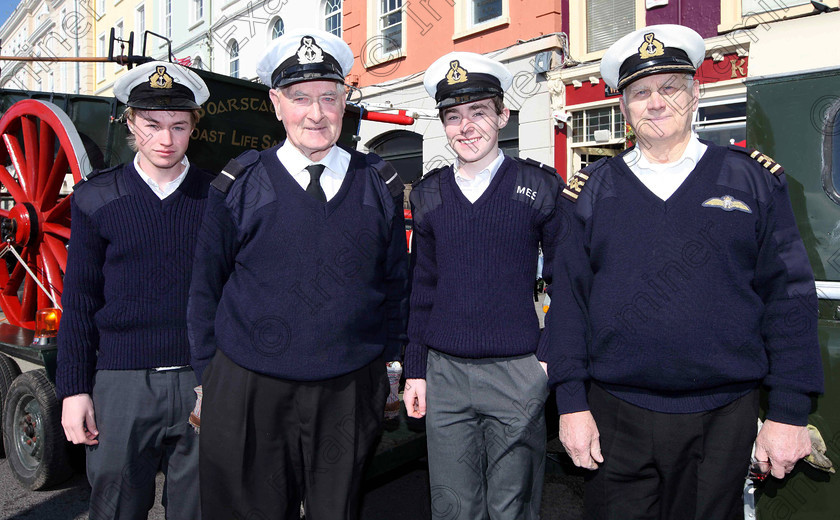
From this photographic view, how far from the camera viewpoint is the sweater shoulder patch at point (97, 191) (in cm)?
228

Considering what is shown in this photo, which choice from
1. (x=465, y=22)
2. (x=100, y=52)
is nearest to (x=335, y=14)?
(x=465, y=22)

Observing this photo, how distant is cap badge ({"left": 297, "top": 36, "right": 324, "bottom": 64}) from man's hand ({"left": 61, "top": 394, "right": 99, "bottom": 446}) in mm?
1458

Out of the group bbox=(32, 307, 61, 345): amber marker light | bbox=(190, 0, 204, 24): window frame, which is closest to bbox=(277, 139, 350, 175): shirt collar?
bbox=(32, 307, 61, 345): amber marker light

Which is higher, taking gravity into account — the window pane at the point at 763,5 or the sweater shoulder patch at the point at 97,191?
the window pane at the point at 763,5

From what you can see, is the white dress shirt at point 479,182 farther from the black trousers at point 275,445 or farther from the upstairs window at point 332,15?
the upstairs window at point 332,15

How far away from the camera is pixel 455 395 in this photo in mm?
2197

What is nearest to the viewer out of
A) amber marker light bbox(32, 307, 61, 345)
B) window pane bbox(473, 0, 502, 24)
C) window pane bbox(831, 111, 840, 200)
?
window pane bbox(831, 111, 840, 200)

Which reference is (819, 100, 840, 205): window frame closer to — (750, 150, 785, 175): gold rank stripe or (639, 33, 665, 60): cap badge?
(750, 150, 785, 175): gold rank stripe

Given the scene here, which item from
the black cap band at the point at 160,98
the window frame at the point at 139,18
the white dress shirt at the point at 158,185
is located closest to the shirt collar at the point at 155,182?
the white dress shirt at the point at 158,185

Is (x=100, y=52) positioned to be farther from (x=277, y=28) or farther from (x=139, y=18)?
(x=277, y=28)

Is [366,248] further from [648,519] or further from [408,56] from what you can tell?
[408,56]

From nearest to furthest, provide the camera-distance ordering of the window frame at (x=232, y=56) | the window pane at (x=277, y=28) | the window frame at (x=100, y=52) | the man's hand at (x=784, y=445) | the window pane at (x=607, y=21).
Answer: the man's hand at (x=784, y=445) → the window pane at (x=607, y=21) → the window pane at (x=277, y=28) → the window frame at (x=232, y=56) → the window frame at (x=100, y=52)

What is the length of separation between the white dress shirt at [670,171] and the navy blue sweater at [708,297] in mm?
42

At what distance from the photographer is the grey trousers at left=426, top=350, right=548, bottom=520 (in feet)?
6.98
